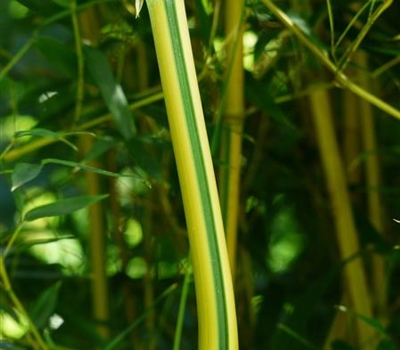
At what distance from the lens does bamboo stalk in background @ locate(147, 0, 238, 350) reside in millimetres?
451

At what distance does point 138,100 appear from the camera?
2.52 feet

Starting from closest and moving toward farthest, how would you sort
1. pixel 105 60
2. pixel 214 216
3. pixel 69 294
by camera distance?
pixel 214 216
pixel 105 60
pixel 69 294

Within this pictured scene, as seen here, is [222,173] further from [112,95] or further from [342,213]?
[342,213]

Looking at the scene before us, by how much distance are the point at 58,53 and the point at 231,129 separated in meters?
0.13

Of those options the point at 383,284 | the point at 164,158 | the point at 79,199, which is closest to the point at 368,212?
the point at 383,284

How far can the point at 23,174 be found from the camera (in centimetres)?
59

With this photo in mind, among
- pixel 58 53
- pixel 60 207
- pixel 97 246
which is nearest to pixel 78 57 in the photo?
pixel 58 53

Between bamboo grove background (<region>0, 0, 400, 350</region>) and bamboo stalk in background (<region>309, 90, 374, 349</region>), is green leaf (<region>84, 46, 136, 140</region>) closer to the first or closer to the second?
bamboo grove background (<region>0, 0, 400, 350</region>)

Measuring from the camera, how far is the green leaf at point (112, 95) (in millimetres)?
721

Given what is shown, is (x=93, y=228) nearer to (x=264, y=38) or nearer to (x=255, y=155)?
(x=255, y=155)

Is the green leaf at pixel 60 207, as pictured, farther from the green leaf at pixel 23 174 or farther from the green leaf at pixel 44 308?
the green leaf at pixel 44 308

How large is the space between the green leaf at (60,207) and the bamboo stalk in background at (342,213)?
0.92 feet

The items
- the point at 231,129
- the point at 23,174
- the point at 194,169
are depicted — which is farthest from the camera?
the point at 231,129

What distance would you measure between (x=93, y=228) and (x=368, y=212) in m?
0.23
